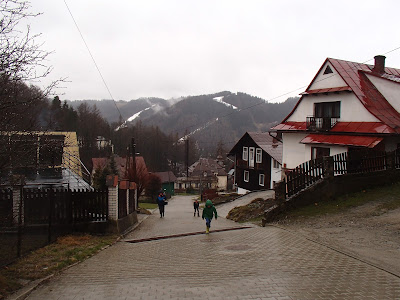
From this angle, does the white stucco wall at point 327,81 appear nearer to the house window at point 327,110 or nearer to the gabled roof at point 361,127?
the house window at point 327,110

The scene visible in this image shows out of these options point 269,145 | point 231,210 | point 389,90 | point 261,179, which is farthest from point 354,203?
point 269,145

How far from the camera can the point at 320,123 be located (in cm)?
2112

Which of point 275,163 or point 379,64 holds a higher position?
point 379,64

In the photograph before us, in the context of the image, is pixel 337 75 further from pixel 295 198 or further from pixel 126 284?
pixel 126 284

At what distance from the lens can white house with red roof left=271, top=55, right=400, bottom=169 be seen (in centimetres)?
1777

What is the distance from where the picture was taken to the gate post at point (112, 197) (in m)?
11.6

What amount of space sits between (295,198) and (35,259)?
9.35 meters

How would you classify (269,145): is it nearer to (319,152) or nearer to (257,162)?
(257,162)

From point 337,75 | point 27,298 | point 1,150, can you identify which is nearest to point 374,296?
point 27,298

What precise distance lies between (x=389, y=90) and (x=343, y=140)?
4.39 metres

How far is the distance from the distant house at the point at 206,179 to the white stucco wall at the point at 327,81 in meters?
60.8

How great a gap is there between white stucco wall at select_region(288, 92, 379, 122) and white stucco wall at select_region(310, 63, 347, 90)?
0.61 metres

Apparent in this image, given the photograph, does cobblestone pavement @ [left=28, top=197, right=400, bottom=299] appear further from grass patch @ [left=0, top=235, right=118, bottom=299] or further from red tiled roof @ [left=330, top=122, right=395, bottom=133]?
red tiled roof @ [left=330, top=122, right=395, bottom=133]

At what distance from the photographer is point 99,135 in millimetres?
80938
